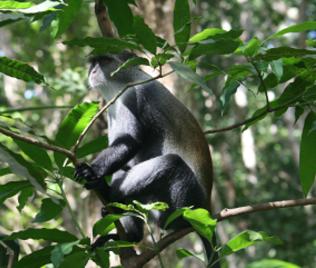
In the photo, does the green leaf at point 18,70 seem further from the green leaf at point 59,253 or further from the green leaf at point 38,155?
the green leaf at point 59,253

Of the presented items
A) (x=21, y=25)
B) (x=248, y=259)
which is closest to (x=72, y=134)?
(x=21, y=25)

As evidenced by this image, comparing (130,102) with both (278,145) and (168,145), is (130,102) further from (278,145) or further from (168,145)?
(278,145)

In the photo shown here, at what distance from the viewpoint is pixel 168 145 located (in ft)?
11.2

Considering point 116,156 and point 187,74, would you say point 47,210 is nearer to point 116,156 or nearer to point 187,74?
point 116,156

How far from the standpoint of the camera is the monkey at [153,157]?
3.20m

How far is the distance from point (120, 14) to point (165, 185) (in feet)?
3.97

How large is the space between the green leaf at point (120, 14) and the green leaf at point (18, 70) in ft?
1.39

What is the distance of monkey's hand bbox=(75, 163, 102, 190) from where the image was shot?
2.71 metres

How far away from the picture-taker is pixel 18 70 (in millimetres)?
1970

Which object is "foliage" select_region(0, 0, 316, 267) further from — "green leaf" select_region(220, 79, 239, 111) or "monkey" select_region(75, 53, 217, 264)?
"monkey" select_region(75, 53, 217, 264)

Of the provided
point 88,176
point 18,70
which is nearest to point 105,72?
point 88,176

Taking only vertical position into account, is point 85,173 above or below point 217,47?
below

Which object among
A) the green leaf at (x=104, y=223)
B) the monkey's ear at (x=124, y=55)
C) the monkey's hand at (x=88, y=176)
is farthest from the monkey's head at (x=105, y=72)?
the green leaf at (x=104, y=223)

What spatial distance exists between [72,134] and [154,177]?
89 cm
